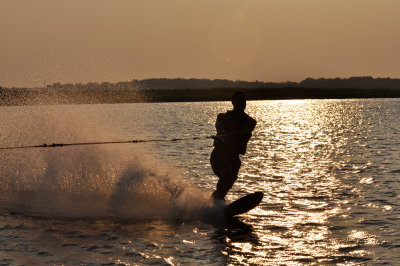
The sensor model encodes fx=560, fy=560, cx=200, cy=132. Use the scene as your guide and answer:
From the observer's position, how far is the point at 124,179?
17.5m

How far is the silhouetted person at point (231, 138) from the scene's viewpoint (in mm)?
14156

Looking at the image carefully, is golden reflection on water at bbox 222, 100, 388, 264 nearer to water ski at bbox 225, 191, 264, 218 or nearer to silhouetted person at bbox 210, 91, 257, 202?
water ski at bbox 225, 191, 264, 218

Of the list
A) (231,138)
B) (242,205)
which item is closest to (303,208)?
(242,205)

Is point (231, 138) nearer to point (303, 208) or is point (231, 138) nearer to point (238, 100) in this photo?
point (238, 100)

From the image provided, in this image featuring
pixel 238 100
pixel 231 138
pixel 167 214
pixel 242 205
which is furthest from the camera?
pixel 167 214

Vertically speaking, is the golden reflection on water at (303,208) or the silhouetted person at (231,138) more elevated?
the silhouetted person at (231,138)

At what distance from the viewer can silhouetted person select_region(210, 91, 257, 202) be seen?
1416 cm

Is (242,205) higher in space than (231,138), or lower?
lower

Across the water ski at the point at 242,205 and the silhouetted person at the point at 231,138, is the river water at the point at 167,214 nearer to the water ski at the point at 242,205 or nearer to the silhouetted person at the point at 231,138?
the water ski at the point at 242,205

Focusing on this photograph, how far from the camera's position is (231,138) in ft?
46.8

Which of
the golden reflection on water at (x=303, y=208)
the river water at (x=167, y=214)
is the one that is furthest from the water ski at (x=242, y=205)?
the golden reflection on water at (x=303, y=208)

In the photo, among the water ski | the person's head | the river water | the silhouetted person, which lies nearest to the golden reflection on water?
the river water

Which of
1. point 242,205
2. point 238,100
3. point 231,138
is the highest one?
point 238,100

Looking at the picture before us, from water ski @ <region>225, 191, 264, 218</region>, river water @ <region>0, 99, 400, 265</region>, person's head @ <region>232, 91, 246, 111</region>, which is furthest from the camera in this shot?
water ski @ <region>225, 191, 264, 218</region>
